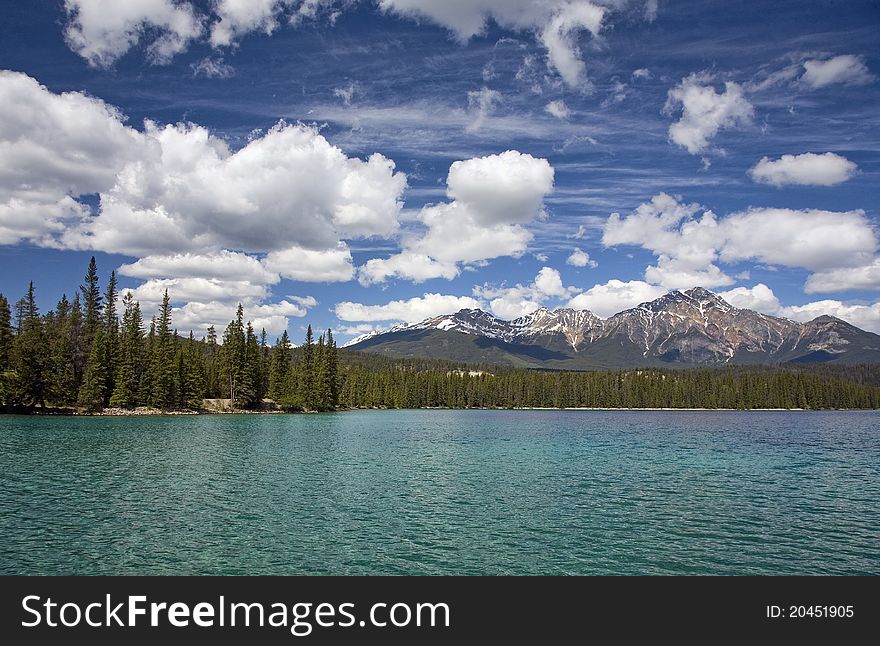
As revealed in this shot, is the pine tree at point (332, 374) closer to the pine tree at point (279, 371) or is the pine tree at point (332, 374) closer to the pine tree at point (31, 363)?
the pine tree at point (279, 371)

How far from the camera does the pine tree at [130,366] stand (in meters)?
125

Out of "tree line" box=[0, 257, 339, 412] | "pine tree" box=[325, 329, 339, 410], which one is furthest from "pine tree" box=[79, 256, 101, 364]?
"pine tree" box=[325, 329, 339, 410]

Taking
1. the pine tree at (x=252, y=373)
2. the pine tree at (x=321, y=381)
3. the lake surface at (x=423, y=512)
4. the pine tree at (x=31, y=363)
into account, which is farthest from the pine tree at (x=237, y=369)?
the lake surface at (x=423, y=512)

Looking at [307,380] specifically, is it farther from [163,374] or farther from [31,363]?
[31,363]

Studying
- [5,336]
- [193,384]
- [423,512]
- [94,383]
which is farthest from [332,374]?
[423,512]

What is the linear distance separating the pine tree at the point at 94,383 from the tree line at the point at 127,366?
183mm

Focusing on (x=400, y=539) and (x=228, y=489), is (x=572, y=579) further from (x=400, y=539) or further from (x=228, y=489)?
(x=228, y=489)

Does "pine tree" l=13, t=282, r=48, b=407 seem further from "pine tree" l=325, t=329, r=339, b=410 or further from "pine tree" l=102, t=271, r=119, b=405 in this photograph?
"pine tree" l=325, t=329, r=339, b=410

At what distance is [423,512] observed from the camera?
35375 millimetres

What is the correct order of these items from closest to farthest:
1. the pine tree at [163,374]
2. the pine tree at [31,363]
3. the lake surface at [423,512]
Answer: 1. the lake surface at [423,512]
2. the pine tree at [31,363]
3. the pine tree at [163,374]

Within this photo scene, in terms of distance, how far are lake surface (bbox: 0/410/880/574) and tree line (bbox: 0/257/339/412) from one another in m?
54.7

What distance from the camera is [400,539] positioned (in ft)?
95.7

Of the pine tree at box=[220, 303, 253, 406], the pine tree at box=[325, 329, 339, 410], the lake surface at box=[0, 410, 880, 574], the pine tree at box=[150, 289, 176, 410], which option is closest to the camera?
the lake surface at box=[0, 410, 880, 574]

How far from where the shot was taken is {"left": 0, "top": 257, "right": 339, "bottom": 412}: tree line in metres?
115
